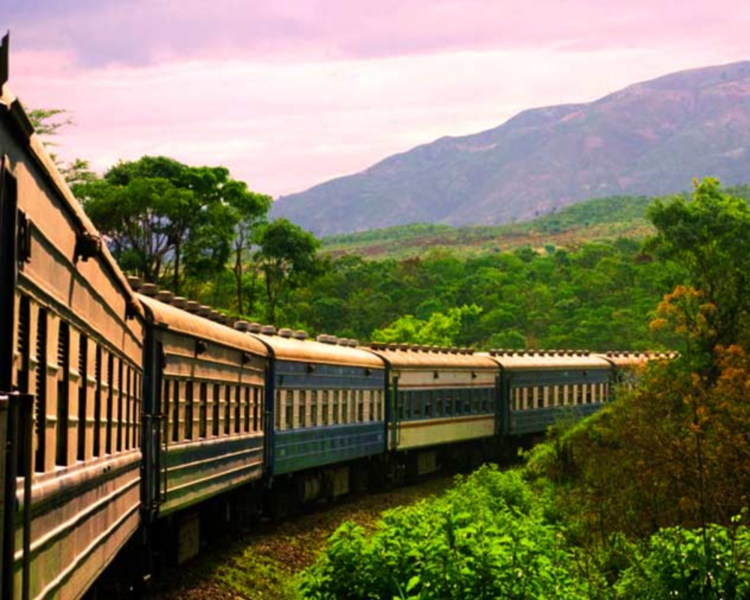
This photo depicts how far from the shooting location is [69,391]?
804 centimetres

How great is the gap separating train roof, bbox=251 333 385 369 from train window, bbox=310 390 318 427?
0.58 meters

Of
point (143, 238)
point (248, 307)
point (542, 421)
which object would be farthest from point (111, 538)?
point (248, 307)

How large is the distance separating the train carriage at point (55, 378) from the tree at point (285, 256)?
6965cm

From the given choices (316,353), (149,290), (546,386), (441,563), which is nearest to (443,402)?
(546,386)

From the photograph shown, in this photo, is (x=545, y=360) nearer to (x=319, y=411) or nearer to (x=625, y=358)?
(x=625, y=358)

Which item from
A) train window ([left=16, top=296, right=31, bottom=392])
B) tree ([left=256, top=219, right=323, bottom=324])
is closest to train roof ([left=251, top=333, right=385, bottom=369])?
train window ([left=16, top=296, right=31, bottom=392])

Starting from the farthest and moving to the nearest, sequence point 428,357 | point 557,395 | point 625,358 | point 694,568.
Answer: point 625,358, point 557,395, point 428,357, point 694,568

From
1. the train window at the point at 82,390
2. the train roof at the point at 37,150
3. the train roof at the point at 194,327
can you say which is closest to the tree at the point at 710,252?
the train roof at the point at 194,327

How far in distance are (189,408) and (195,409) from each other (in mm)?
471

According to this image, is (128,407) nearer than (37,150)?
No

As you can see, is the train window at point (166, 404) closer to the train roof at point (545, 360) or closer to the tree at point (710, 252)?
the tree at point (710, 252)

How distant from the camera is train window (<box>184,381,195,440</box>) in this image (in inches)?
670

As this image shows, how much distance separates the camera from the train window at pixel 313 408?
27.5 metres

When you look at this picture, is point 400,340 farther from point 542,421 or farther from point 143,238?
point 542,421
